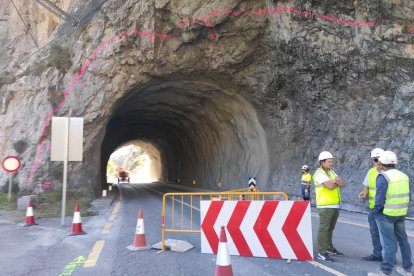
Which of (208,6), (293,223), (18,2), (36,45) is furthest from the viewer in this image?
(18,2)

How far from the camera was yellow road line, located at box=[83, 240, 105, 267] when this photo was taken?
661cm

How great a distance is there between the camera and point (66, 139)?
10836 mm

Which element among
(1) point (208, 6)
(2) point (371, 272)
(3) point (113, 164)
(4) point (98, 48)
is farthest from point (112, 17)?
(3) point (113, 164)

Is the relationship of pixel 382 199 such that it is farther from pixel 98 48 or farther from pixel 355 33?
pixel 98 48

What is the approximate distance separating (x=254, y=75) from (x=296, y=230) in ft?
48.8

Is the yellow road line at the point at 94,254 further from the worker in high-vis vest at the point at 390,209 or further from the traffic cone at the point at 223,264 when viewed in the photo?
the worker in high-vis vest at the point at 390,209

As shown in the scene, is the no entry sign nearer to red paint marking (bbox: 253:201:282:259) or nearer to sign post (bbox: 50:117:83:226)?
A: sign post (bbox: 50:117:83:226)

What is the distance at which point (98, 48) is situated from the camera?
63.7 ft

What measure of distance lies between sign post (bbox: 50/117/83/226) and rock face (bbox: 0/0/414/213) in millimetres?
7796

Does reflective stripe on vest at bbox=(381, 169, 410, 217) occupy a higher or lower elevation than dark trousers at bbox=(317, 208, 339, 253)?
higher

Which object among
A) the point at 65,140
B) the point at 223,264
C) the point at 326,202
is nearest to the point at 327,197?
the point at 326,202

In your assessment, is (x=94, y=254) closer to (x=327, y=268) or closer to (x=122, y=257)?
(x=122, y=257)

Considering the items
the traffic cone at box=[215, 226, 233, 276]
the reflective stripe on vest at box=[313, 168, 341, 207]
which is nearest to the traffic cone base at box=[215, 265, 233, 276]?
the traffic cone at box=[215, 226, 233, 276]

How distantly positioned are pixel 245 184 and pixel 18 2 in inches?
846
